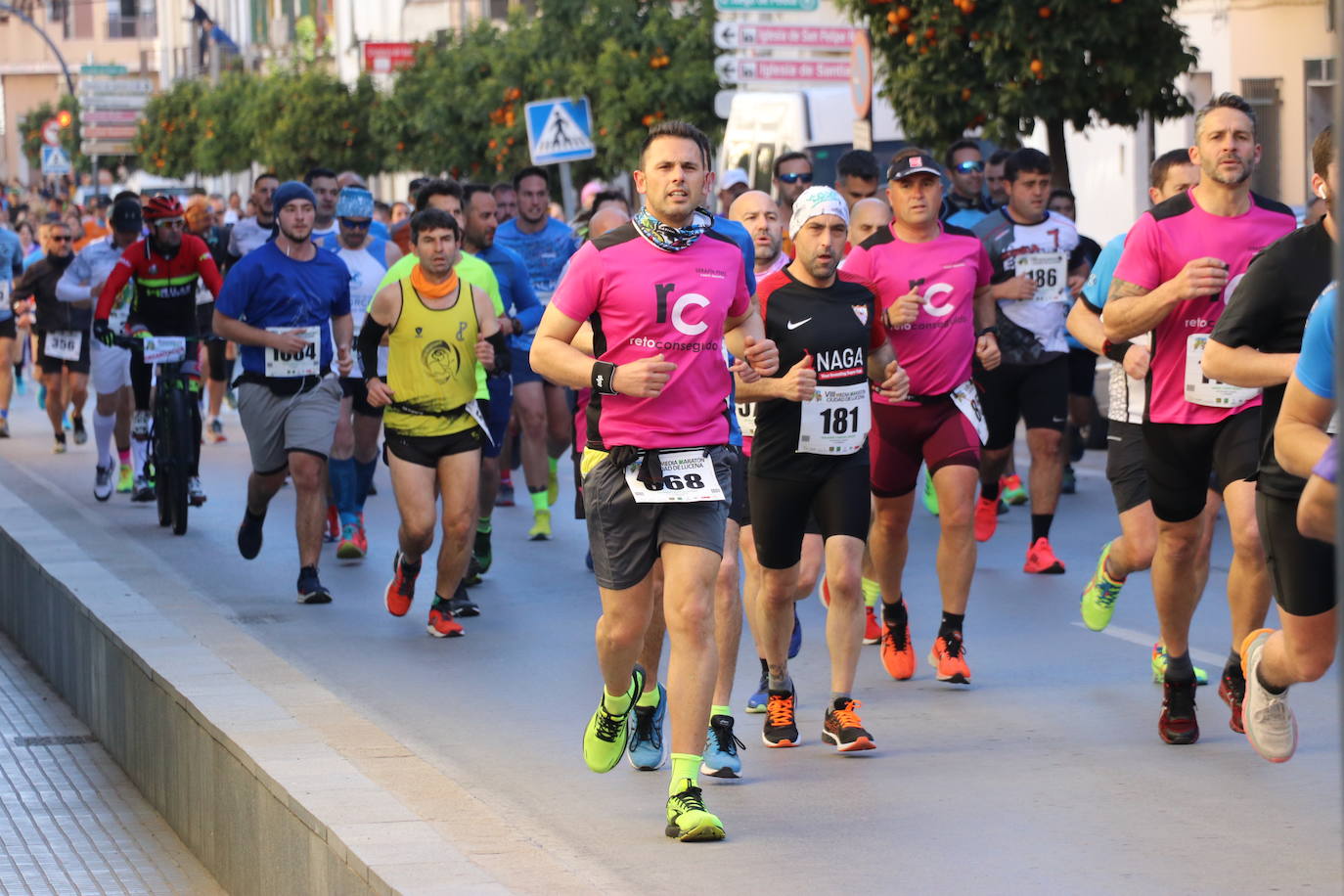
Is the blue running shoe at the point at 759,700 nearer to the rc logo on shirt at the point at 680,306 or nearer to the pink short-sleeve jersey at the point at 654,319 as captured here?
the pink short-sleeve jersey at the point at 654,319

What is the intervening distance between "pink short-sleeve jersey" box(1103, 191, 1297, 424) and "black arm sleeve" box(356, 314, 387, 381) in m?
3.67

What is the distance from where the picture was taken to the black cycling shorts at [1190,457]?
7.79 m

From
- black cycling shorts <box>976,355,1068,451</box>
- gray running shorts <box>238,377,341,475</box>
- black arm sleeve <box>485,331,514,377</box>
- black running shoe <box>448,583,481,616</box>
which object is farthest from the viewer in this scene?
black cycling shorts <box>976,355,1068,451</box>

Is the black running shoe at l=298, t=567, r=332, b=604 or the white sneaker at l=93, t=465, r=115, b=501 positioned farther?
the white sneaker at l=93, t=465, r=115, b=501

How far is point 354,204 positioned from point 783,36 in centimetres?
1034

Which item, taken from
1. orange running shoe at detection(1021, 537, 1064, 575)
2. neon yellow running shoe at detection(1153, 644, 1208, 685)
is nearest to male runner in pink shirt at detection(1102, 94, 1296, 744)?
neon yellow running shoe at detection(1153, 644, 1208, 685)

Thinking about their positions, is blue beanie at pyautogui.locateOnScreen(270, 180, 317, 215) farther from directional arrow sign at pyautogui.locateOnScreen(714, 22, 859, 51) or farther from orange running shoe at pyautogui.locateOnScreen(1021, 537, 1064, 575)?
directional arrow sign at pyautogui.locateOnScreen(714, 22, 859, 51)

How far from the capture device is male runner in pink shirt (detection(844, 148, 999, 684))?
911 cm

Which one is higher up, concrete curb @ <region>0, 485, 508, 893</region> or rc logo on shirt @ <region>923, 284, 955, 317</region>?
rc logo on shirt @ <region>923, 284, 955, 317</region>

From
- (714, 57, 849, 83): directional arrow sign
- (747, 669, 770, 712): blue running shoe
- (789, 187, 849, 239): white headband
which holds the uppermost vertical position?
(714, 57, 849, 83): directional arrow sign

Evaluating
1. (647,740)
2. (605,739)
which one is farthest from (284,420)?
(605,739)

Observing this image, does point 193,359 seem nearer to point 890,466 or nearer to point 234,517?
point 234,517

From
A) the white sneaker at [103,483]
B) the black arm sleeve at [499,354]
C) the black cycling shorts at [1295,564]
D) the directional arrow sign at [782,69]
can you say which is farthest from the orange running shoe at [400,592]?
the directional arrow sign at [782,69]

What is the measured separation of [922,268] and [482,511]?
148 inches
